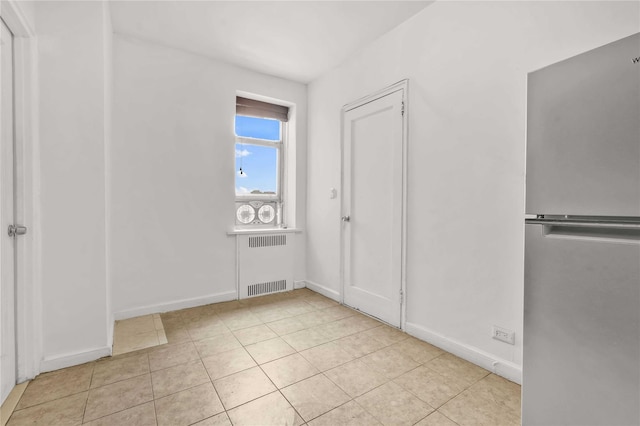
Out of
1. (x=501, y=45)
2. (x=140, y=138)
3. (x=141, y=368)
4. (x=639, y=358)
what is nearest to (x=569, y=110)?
(x=639, y=358)

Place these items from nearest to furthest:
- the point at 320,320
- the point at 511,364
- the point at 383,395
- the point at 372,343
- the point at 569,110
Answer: the point at 569,110
the point at 383,395
the point at 511,364
the point at 372,343
the point at 320,320

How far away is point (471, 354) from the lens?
2.05 metres

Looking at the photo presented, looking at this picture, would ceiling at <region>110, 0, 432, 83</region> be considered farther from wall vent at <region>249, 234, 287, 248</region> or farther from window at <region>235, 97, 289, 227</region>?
wall vent at <region>249, 234, 287, 248</region>

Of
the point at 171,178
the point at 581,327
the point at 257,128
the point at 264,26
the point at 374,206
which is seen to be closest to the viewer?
the point at 581,327

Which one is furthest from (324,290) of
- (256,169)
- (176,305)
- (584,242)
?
(584,242)

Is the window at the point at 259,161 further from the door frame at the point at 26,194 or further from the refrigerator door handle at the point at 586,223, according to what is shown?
the refrigerator door handle at the point at 586,223

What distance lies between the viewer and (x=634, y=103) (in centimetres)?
84

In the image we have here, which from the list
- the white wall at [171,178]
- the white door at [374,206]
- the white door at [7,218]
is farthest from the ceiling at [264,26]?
the white door at [7,218]

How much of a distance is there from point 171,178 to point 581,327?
3.21 m

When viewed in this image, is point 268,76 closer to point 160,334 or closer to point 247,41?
point 247,41

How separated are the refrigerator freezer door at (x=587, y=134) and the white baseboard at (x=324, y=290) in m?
2.54

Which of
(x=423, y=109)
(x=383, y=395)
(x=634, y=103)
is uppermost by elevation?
(x=423, y=109)

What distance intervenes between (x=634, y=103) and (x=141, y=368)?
107 inches

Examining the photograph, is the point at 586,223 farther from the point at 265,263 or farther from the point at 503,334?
the point at 265,263
